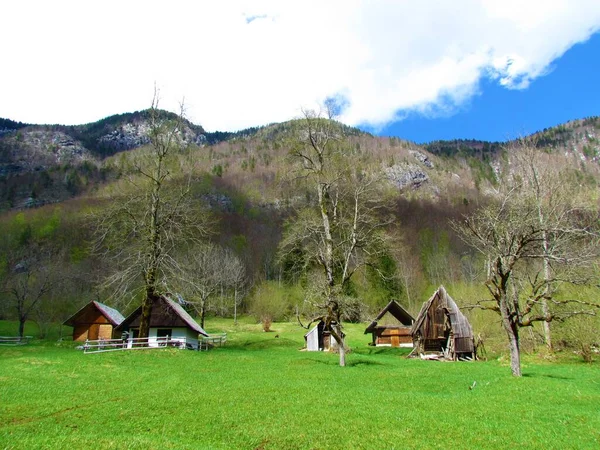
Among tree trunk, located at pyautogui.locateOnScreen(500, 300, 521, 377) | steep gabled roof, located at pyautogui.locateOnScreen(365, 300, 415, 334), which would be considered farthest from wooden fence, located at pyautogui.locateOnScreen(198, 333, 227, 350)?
tree trunk, located at pyautogui.locateOnScreen(500, 300, 521, 377)

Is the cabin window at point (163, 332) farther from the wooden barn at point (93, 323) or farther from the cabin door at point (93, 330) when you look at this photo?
the cabin door at point (93, 330)

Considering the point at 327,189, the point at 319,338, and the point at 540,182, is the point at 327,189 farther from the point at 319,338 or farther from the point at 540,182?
the point at 319,338

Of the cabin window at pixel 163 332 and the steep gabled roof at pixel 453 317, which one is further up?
the steep gabled roof at pixel 453 317

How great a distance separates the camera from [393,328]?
4684 centimetres

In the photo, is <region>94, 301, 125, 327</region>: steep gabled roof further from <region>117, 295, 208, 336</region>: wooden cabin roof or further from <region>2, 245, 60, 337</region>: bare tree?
<region>117, 295, 208, 336</region>: wooden cabin roof

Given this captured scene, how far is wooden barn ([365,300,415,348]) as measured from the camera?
4675cm

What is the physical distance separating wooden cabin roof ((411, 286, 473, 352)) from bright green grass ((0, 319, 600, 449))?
43.2 feet

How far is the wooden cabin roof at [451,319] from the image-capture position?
119 feet

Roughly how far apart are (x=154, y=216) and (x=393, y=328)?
29.1 meters

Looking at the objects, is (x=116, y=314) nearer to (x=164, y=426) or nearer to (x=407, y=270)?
(x=164, y=426)

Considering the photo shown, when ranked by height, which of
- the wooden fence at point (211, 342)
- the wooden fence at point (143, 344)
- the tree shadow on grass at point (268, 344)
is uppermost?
the wooden fence at point (143, 344)

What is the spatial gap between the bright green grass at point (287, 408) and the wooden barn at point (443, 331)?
13117 millimetres

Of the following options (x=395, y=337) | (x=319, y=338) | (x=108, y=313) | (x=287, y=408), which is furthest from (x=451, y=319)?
(x=108, y=313)

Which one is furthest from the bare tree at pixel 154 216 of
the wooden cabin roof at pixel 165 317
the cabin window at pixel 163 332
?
the cabin window at pixel 163 332
